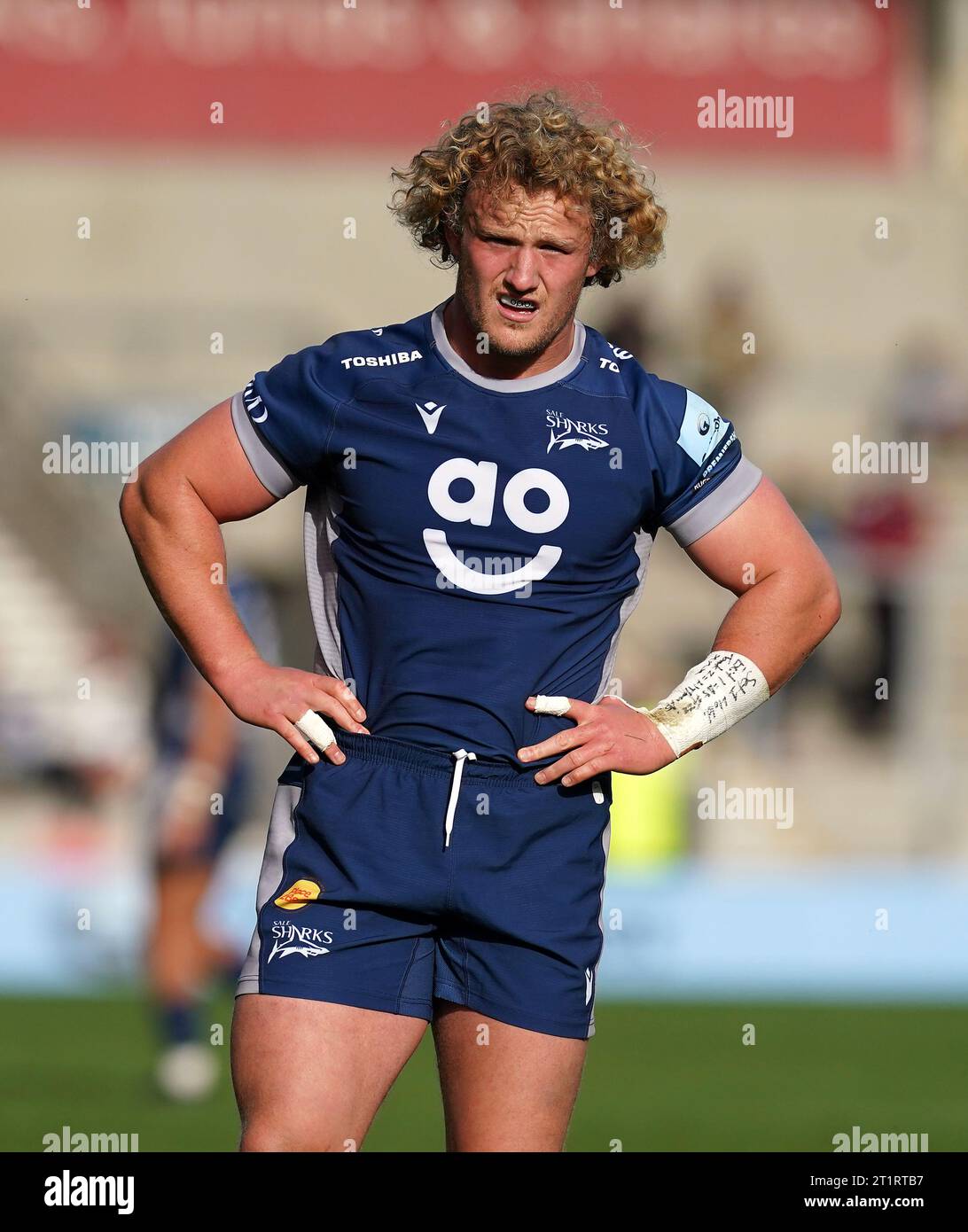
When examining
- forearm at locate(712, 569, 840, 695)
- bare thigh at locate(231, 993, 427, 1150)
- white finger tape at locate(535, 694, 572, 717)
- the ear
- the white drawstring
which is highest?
the ear

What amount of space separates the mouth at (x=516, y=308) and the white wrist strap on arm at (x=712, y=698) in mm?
797

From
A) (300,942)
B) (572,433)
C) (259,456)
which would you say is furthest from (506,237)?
(300,942)

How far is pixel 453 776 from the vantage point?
4.02m

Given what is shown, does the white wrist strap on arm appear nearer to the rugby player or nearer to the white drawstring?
the rugby player

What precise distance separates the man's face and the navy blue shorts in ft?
2.70

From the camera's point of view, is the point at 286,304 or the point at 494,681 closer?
the point at 494,681

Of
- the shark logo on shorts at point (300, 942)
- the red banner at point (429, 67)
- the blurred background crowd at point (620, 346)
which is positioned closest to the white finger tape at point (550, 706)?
the shark logo on shorts at point (300, 942)

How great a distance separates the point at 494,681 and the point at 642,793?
9394mm

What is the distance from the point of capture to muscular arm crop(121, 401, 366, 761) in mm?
4211

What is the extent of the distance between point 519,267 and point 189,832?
5223 mm

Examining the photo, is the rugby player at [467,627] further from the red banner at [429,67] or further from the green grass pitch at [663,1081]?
the red banner at [429,67]

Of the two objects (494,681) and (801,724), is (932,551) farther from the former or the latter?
(494,681)

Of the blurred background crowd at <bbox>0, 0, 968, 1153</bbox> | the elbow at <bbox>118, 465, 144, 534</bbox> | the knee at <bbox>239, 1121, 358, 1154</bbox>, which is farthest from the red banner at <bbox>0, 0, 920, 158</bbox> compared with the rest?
the knee at <bbox>239, 1121, 358, 1154</bbox>
